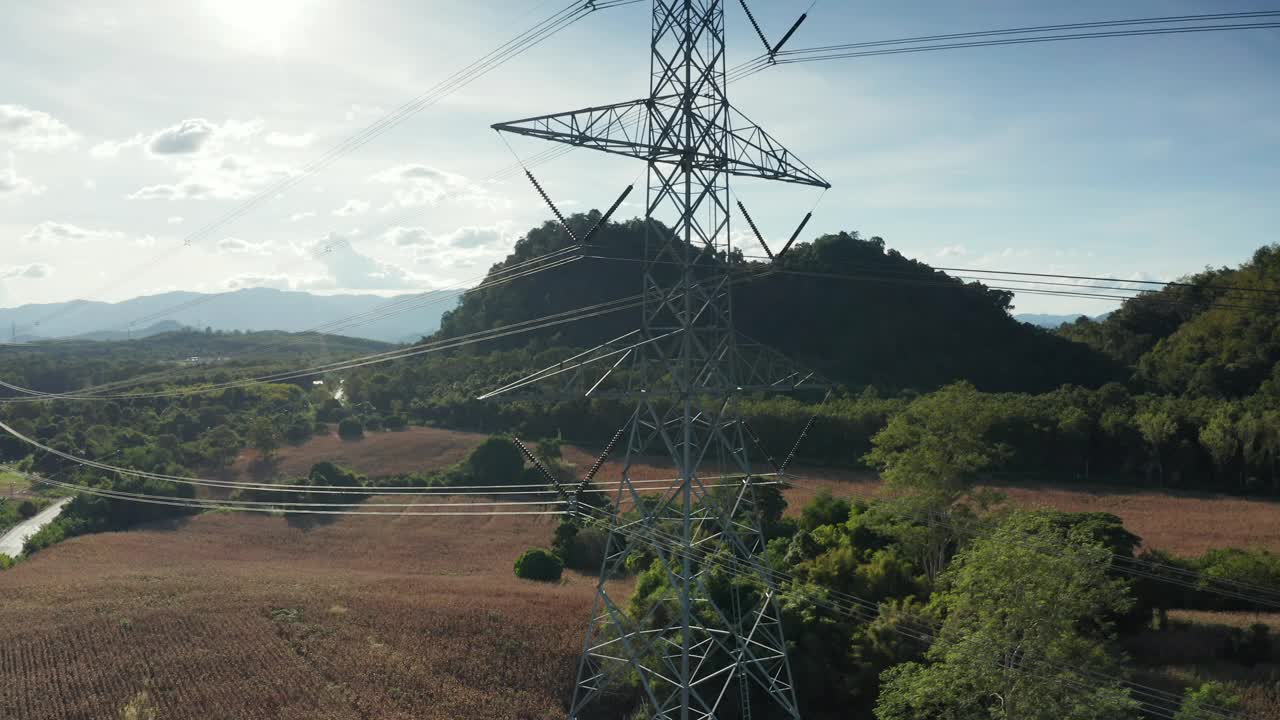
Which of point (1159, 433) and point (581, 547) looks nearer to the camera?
point (581, 547)

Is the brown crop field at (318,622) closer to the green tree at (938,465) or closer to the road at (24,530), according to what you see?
the green tree at (938,465)

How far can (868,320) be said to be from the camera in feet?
217

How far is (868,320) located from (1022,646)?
174 feet

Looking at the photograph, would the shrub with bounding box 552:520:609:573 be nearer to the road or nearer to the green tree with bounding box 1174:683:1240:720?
the green tree with bounding box 1174:683:1240:720

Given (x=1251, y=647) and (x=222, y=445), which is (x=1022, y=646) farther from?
(x=222, y=445)

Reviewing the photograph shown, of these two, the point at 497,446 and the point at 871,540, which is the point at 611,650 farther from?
the point at 497,446

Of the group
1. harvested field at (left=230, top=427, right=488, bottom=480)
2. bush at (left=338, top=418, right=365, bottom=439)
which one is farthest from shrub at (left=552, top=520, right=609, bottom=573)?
bush at (left=338, top=418, right=365, bottom=439)

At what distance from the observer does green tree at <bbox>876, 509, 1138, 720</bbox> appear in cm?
1458

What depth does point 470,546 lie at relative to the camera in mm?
39250

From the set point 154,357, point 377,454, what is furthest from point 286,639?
point 154,357

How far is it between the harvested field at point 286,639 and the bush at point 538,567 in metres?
0.72

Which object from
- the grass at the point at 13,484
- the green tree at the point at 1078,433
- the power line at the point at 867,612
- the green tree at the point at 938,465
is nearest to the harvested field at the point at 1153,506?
the green tree at the point at 938,465

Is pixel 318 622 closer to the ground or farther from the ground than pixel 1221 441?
closer to the ground

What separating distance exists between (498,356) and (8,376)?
57.5 metres
